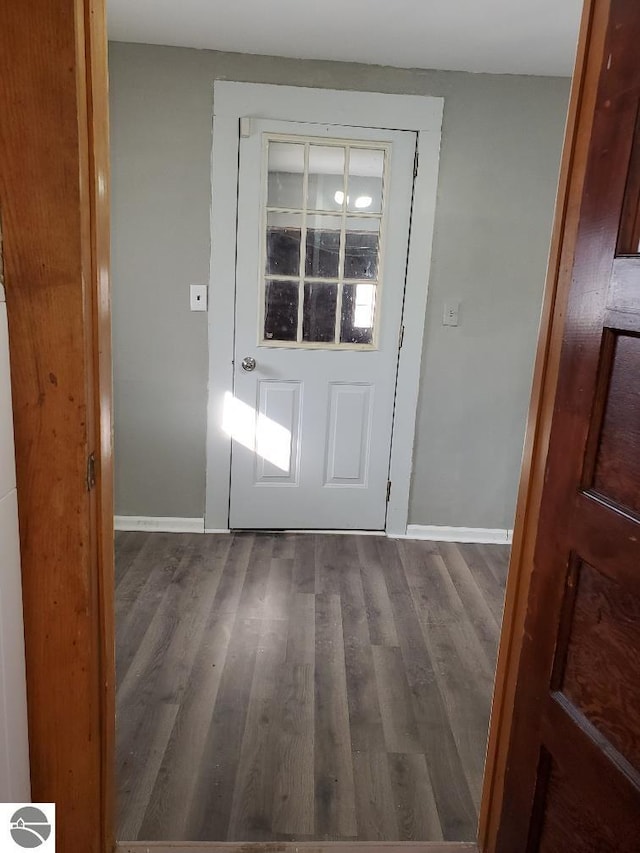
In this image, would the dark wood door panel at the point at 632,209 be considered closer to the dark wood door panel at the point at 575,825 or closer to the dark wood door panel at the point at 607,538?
the dark wood door panel at the point at 607,538

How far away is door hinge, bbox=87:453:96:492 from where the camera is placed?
941 mm

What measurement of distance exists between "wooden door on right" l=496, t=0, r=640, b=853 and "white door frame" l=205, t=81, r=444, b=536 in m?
1.85

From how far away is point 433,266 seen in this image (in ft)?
9.21

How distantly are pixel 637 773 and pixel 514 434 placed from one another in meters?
2.30

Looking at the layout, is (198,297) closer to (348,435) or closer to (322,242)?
(322,242)

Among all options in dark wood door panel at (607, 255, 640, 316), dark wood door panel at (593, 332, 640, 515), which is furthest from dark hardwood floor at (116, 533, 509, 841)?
dark wood door panel at (607, 255, 640, 316)

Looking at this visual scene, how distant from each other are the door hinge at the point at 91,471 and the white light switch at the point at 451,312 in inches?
87.2

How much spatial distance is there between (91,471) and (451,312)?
88.4 inches

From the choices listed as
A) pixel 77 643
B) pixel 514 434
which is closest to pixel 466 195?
pixel 514 434

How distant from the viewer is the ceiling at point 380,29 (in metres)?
2.09

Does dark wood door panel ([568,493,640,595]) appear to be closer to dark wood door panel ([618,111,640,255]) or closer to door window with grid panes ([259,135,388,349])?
dark wood door panel ([618,111,640,255])

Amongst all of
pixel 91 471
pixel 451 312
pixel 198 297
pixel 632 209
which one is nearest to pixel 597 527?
pixel 632 209

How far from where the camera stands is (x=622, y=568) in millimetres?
820

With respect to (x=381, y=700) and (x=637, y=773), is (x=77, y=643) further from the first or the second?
(x=381, y=700)
